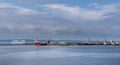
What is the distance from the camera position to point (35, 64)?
2352 inches

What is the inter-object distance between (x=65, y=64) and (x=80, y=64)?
3.77 meters

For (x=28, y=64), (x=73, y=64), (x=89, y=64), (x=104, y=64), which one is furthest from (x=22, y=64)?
(x=104, y=64)

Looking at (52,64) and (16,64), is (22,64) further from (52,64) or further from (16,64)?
(52,64)

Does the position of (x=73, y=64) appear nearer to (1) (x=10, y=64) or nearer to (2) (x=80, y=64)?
(2) (x=80, y=64)

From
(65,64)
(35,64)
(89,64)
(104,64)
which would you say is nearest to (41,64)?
(35,64)

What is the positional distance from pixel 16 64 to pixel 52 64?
28.7 ft

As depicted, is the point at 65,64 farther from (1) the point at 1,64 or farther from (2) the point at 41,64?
(1) the point at 1,64

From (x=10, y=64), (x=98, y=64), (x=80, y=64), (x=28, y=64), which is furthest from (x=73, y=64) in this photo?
(x=10, y=64)

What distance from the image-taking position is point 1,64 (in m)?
58.3

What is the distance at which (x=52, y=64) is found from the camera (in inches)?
2357

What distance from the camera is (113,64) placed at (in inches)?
2387

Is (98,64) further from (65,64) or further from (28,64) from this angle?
(28,64)

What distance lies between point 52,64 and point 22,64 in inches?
285

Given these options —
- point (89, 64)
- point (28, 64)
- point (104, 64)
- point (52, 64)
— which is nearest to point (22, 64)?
point (28, 64)
